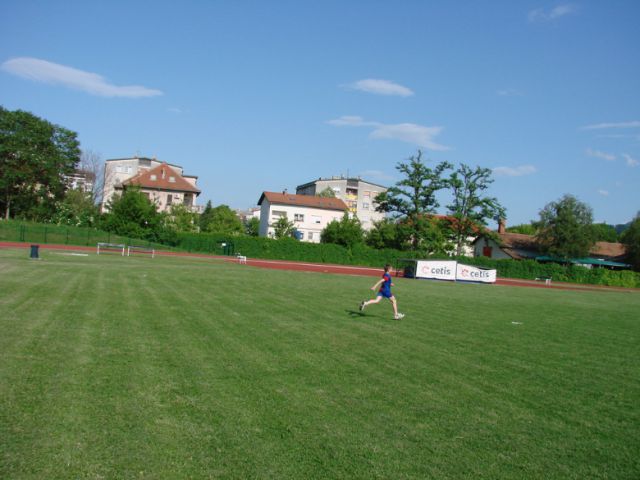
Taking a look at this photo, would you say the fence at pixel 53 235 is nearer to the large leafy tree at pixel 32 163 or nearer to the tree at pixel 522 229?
the large leafy tree at pixel 32 163

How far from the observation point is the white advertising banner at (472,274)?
4453cm

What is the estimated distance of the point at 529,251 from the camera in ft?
259

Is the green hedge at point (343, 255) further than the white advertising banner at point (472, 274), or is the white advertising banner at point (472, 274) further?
the green hedge at point (343, 255)

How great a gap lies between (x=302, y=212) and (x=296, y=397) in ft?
257

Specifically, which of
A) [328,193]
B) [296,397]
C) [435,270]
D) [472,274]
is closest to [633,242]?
[472,274]

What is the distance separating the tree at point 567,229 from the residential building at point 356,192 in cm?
4129

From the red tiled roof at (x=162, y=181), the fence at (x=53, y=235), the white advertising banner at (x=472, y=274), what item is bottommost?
the white advertising banner at (x=472, y=274)

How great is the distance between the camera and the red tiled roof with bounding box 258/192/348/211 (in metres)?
84.1

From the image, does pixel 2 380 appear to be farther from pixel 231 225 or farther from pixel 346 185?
pixel 346 185

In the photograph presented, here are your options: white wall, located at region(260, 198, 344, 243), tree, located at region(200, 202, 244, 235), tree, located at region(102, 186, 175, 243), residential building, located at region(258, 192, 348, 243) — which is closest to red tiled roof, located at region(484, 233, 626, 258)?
residential building, located at region(258, 192, 348, 243)

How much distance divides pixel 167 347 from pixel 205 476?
5312mm

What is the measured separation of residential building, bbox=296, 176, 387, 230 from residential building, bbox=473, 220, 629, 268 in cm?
2990

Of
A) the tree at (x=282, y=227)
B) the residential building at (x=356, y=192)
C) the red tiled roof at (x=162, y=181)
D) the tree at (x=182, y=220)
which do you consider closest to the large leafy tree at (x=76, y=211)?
the tree at (x=182, y=220)

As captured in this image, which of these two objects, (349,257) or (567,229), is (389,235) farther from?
(567,229)
